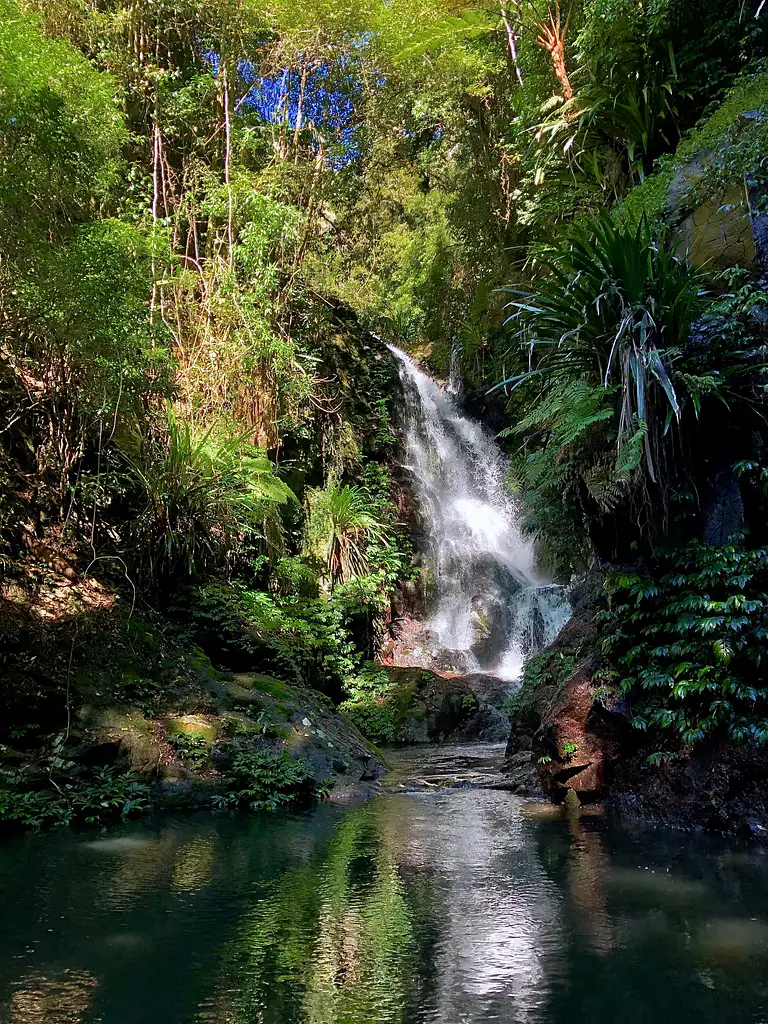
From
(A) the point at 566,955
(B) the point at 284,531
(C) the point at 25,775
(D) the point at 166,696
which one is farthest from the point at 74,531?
(A) the point at 566,955

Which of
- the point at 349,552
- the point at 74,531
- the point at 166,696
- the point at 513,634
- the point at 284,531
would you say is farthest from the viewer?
the point at 513,634

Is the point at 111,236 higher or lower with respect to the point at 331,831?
higher

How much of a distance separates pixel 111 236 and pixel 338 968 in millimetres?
6217

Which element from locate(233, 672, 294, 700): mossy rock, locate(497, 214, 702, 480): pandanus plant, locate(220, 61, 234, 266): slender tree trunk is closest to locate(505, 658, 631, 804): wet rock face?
locate(497, 214, 702, 480): pandanus plant

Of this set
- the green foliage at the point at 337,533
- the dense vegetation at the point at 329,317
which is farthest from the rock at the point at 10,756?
the green foliage at the point at 337,533

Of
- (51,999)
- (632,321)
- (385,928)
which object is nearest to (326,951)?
(385,928)

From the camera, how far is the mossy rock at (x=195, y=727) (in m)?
5.80

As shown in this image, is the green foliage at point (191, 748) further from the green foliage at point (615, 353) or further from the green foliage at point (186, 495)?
the green foliage at point (615, 353)

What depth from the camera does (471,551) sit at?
14.0m

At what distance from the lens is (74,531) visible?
277 inches

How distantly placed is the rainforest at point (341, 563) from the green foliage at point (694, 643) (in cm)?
3

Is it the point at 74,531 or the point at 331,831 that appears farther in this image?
the point at 74,531

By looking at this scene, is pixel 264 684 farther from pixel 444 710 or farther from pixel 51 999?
pixel 51 999

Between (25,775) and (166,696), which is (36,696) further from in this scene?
(166,696)
